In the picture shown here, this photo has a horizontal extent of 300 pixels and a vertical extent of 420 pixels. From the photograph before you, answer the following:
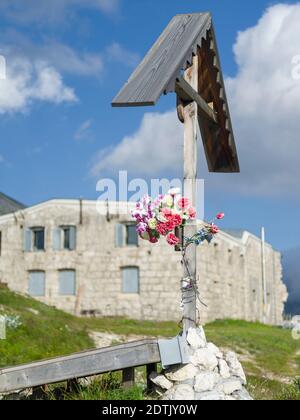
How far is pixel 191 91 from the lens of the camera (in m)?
8.63

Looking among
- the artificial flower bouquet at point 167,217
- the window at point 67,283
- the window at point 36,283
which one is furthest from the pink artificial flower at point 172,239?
the window at point 36,283

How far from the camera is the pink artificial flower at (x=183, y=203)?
812 centimetres

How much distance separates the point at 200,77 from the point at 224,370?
445cm

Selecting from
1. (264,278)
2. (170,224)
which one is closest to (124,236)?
(264,278)

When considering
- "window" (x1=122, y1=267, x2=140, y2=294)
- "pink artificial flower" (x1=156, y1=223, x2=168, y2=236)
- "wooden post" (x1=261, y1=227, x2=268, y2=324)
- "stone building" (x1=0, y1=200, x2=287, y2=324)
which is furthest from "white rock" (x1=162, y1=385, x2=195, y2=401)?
"wooden post" (x1=261, y1=227, x2=268, y2=324)

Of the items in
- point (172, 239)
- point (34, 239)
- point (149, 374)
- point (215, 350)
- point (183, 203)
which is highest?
point (34, 239)

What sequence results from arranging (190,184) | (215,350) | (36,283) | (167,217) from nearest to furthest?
1. (215,350)
2. (167,217)
3. (190,184)
4. (36,283)

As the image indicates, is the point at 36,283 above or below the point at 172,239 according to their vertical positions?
below

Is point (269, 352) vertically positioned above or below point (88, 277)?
below

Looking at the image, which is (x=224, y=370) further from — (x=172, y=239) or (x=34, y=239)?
(x=34, y=239)

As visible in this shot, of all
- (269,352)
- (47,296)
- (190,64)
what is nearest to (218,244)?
(47,296)

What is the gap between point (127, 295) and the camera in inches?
1298
